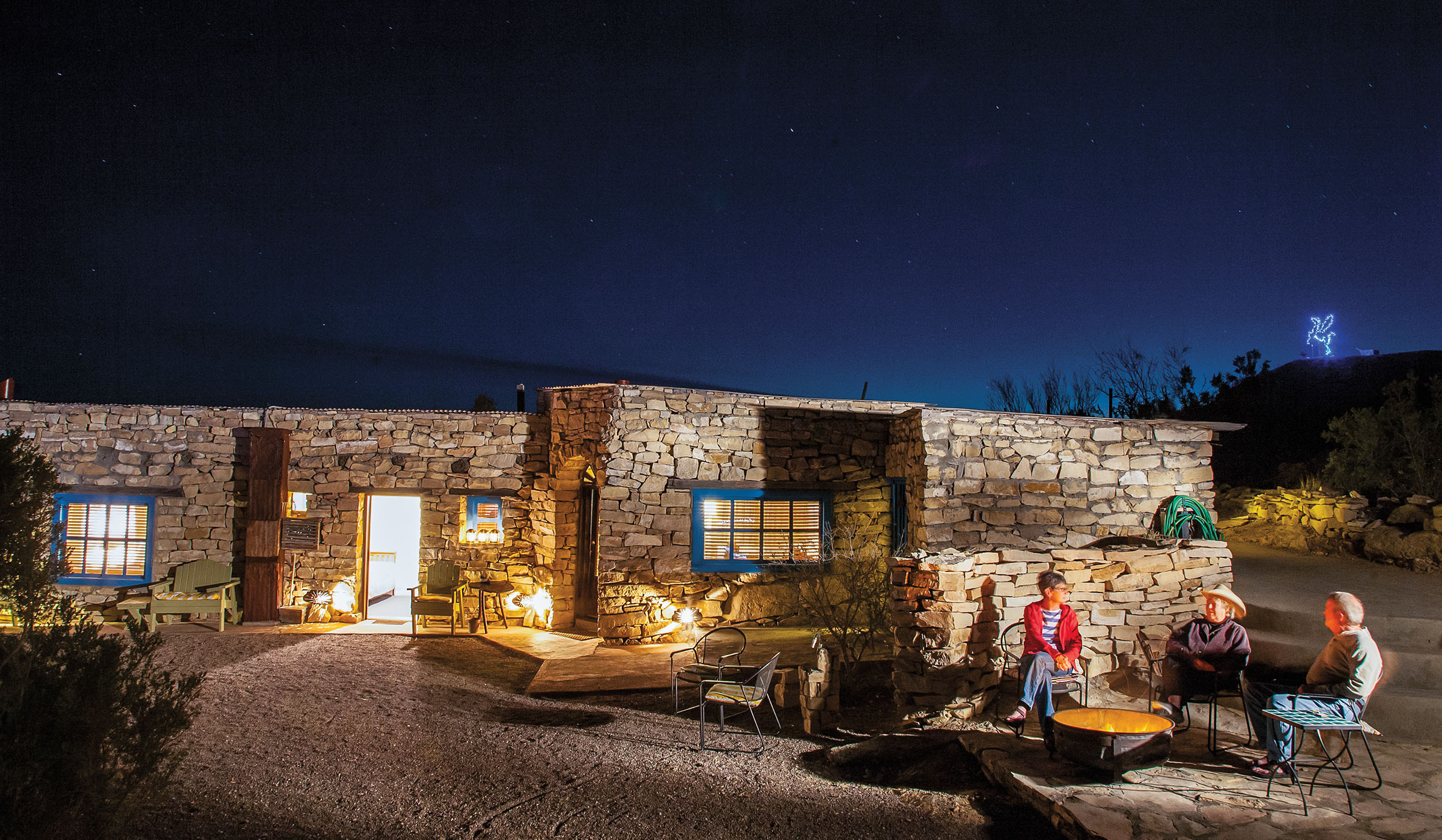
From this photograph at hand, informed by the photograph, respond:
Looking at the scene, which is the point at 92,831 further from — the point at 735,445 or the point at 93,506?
the point at 93,506

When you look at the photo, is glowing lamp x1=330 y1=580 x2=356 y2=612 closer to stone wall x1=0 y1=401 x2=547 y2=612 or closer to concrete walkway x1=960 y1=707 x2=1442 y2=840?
stone wall x1=0 y1=401 x2=547 y2=612

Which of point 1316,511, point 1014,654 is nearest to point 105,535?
point 1014,654

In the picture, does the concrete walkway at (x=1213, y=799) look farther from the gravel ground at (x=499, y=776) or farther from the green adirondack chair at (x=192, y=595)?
the green adirondack chair at (x=192, y=595)

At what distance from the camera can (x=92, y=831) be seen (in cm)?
332

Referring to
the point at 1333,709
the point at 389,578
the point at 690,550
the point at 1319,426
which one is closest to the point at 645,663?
the point at 690,550

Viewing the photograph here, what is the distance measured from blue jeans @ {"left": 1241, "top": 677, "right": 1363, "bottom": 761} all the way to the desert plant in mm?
9449

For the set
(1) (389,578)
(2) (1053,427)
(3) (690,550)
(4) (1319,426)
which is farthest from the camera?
(4) (1319,426)

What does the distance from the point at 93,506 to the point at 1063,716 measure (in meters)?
12.8

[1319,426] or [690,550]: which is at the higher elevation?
[1319,426]

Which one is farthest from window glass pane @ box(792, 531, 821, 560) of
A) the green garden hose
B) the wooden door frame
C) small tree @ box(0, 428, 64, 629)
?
small tree @ box(0, 428, 64, 629)

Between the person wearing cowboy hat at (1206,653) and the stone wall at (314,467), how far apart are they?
7978mm

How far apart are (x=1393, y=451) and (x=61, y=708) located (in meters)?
16.8

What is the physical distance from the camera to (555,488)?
10.8 metres

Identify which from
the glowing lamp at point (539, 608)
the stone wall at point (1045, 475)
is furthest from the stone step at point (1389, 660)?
the glowing lamp at point (539, 608)
